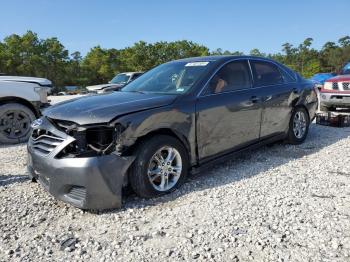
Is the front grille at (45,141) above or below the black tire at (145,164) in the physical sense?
above

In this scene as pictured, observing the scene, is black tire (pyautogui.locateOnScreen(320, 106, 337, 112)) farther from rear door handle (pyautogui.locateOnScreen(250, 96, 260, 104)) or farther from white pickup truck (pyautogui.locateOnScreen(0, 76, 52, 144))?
white pickup truck (pyautogui.locateOnScreen(0, 76, 52, 144))

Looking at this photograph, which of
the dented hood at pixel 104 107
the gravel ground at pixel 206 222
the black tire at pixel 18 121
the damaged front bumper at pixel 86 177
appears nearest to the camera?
the gravel ground at pixel 206 222

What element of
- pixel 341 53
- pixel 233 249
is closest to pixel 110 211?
pixel 233 249

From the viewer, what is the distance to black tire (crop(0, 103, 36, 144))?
7.04 m

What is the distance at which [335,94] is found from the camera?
911 cm

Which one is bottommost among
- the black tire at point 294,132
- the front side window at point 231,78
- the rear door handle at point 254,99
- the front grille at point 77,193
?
the front grille at point 77,193

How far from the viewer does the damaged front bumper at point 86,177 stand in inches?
133

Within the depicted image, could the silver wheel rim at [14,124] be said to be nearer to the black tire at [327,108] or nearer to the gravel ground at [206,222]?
the gravel ground at [206,222]

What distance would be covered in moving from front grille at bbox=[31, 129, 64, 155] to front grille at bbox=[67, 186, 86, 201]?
482 millimetres

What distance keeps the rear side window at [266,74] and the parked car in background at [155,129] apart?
19 millimetres

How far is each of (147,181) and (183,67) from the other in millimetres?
1835

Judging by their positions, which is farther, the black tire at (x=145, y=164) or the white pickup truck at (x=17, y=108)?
the white pickup truck at (x=17, y=108)

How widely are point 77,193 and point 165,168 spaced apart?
0.99 meters

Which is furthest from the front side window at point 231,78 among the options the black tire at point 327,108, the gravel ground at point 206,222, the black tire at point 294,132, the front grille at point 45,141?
the black tire at point 327,108
